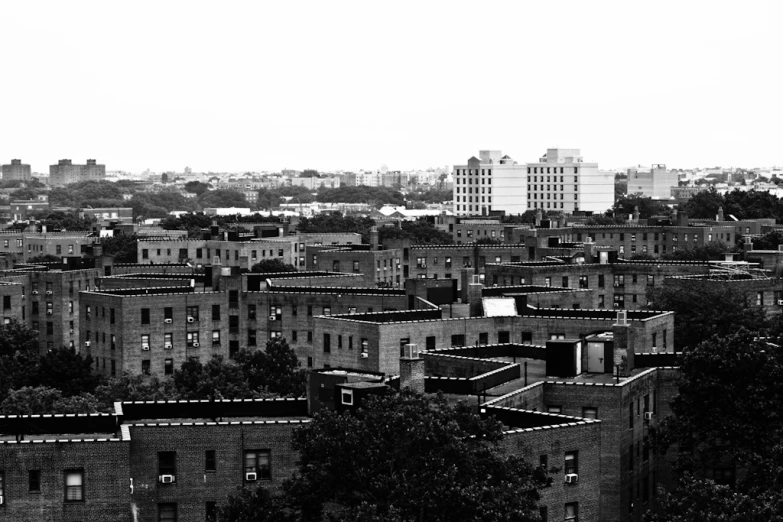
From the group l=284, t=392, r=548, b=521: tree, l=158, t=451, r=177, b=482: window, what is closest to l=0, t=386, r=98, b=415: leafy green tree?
l=158, t=451, r=177, b=482: window

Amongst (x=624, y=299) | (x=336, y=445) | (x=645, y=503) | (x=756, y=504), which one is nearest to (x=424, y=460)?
(x=336, y=445)

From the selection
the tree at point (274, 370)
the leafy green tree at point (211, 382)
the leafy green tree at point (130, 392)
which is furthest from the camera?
the tree at point (274, 370)

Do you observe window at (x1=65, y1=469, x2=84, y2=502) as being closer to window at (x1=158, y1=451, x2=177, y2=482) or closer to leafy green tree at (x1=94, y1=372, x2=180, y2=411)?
window at (x1=158, y1=451, x2=177, y2=482)

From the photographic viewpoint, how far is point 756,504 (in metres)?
56.2

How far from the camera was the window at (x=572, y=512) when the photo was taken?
6856cm

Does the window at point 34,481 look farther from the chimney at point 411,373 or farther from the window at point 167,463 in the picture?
the chimney at point 411,373

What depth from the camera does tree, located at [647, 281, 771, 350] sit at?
397ft

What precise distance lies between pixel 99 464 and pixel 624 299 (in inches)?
3744

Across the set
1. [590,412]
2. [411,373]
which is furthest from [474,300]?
[411,373]

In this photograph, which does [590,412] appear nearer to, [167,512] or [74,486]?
[167,512]

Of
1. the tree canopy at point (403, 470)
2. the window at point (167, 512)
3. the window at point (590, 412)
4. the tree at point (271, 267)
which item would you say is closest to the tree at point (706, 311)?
the window at point (590, 412)

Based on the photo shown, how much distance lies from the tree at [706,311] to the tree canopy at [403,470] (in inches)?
2452

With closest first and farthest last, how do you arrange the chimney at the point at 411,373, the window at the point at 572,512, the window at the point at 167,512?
1. the window at the point at 167,512
2. the chimney at the point at 411,373
3. the window at the point at 572,512

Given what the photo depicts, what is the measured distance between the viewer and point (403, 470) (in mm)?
56500
